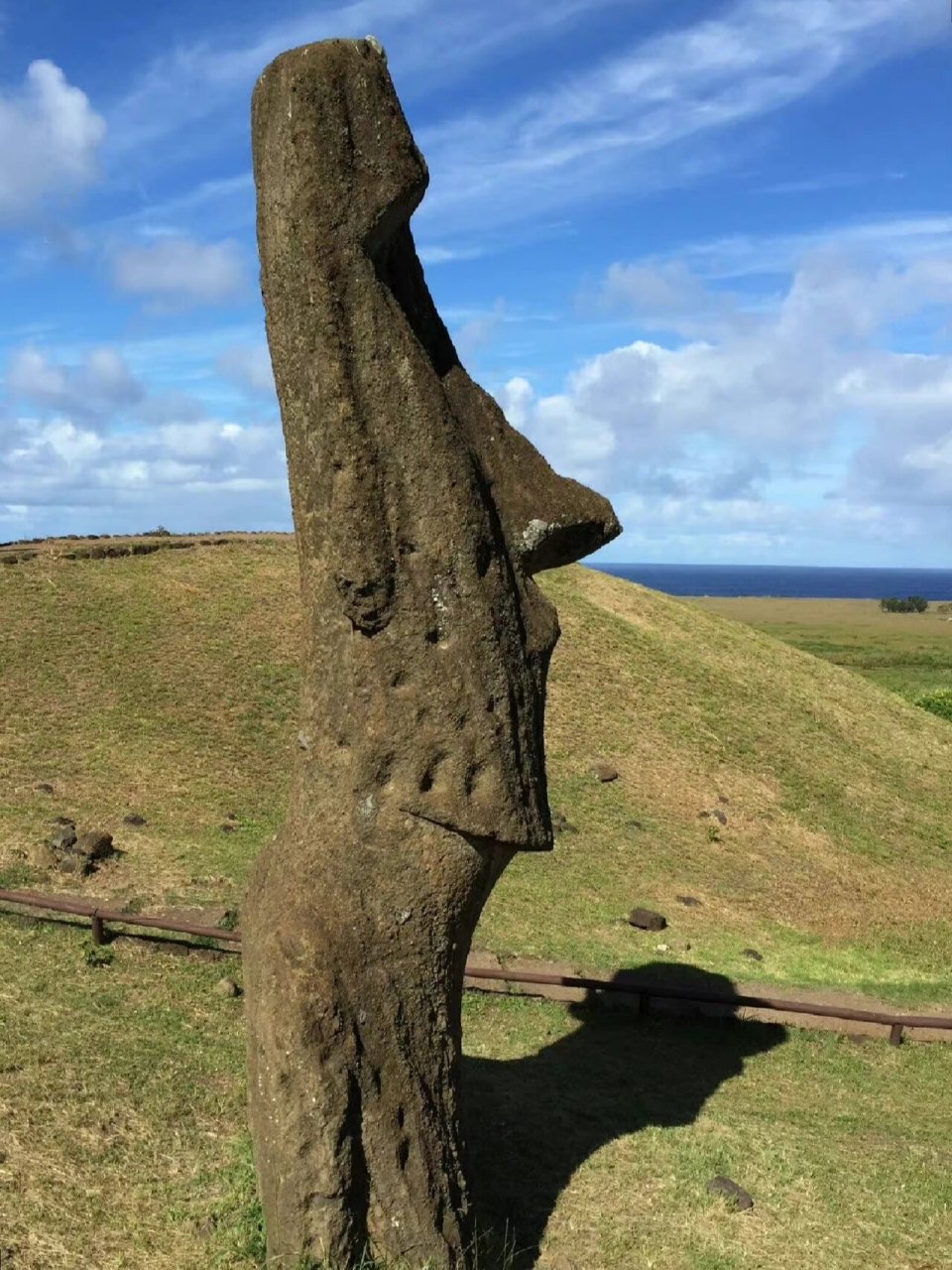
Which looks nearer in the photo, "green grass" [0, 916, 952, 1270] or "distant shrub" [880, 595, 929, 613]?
"green grass" [0, 916, 952, 1270]

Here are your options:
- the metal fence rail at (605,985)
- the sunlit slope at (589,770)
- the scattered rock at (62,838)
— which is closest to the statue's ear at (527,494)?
the metal fence rail at (605,985)

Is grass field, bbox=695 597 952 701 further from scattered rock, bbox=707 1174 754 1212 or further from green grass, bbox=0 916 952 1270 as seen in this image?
scattered rock, bbox=707 1174 754 1212

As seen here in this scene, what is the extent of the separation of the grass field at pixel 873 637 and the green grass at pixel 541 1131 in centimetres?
2993

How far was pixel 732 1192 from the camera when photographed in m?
7.91

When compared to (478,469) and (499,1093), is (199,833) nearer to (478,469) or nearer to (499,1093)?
(499,1093)

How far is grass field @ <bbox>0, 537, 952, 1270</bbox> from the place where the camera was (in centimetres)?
755

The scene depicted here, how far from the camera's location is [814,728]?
83.3 ft

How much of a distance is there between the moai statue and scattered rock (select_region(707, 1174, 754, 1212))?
215 cm

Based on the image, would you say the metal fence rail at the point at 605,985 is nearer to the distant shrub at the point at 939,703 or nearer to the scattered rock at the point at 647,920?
the scattered rock at the point at 647,920

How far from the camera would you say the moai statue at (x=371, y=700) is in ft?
20.2

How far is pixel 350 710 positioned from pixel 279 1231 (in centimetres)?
282

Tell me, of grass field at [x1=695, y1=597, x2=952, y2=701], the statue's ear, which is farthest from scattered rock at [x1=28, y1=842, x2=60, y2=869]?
grass field at [x1=695, y1=597, x2=952, y2=701]

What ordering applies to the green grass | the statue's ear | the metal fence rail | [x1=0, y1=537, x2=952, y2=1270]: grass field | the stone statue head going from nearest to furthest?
the stone statue head, the statue's ear, the green grass, [x1=0, y1=537, x2=952, y2=1270]: grass field, the metal fence rail

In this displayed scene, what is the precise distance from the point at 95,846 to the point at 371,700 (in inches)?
386
